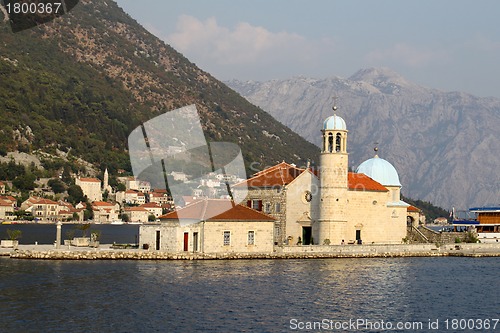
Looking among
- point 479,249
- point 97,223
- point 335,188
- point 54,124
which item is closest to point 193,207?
point 335,188

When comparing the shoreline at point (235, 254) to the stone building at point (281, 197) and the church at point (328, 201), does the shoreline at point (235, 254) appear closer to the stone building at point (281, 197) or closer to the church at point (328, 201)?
the church at point (328, 201)

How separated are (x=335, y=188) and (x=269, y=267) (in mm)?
12246

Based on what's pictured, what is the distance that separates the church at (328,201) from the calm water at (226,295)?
6554 mm

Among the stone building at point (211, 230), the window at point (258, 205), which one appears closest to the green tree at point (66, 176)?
the window at point (258, 205)

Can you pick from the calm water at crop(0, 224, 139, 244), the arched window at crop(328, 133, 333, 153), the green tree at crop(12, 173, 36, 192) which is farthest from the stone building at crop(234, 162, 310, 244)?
the green tree at crop(12, 173, 36, 192)

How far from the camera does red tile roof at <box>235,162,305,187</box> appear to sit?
68.9 meters

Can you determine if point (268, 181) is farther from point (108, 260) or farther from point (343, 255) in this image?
point (108, 260)

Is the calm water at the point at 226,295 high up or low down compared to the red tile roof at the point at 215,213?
down

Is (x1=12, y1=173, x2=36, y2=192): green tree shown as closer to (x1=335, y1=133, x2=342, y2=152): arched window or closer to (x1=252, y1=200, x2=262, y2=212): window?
(x1=252, y1=200, x2=262, y2=212): window

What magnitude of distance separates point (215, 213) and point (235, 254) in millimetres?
3475

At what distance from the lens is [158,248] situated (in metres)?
61.2

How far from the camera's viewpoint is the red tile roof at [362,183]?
68750mm

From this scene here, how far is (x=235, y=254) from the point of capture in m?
60.6

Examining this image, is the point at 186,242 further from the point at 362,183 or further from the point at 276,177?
the point at 362,183
